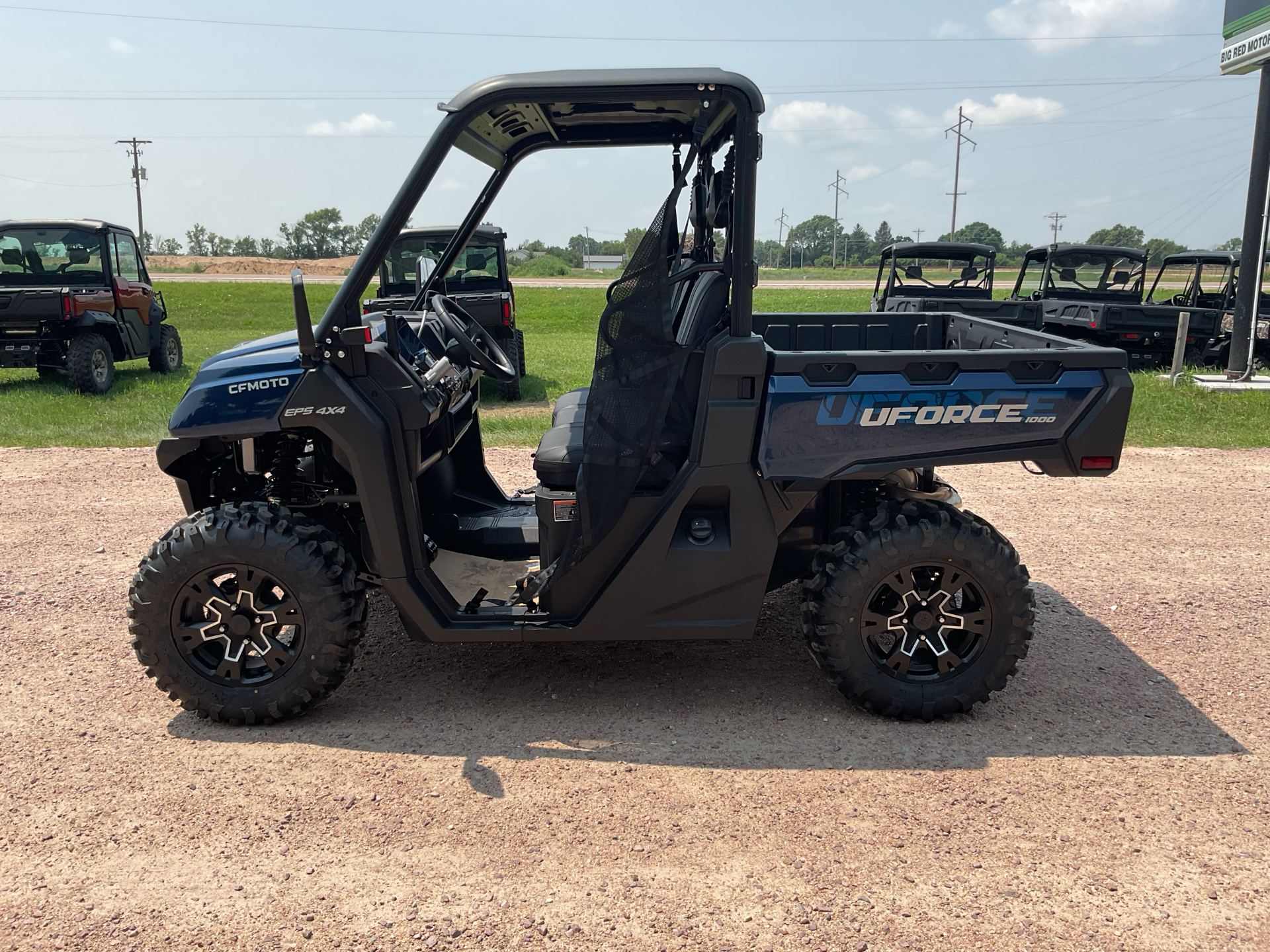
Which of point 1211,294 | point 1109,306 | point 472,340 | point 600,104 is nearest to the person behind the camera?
point 600,104

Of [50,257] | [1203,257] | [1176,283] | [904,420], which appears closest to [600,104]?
[904,420]

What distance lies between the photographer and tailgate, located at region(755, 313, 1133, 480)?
10.7 ft

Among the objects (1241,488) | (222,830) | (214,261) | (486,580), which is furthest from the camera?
(214,261)

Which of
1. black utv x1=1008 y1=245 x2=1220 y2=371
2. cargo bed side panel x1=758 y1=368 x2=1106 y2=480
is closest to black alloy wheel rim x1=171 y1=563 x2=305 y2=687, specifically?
cargo bed side panel x1=758 y1=368 x2=1106 y2=480

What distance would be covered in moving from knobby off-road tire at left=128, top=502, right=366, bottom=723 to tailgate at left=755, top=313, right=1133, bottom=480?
5.34 feet

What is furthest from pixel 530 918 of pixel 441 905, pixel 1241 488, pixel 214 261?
pixel 214 261

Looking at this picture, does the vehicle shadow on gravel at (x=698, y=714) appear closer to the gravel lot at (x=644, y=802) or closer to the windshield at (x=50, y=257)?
the gravel lot at (x=644, y=802)

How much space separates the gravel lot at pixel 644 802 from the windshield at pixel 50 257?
936 centimetres

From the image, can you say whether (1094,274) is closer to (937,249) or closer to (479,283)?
(937,249)

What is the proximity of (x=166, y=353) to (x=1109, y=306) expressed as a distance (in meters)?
13.8

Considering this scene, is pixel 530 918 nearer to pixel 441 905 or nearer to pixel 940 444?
pixel 441 905

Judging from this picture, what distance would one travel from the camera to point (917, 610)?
344cm

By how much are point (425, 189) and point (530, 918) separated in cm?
229

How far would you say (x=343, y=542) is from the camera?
3.70 meters
